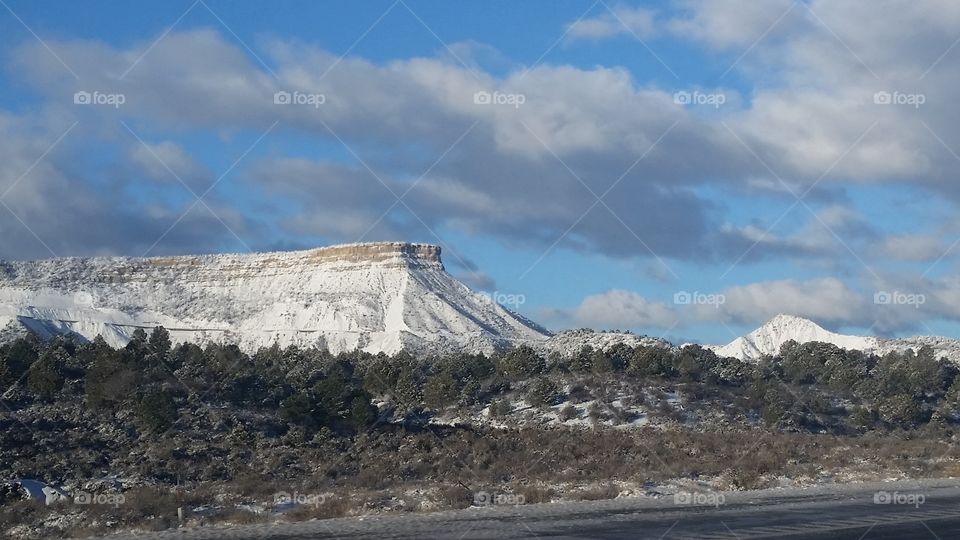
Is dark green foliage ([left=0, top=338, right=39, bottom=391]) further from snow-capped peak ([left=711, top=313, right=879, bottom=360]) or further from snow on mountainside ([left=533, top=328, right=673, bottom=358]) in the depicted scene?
snow-capped peak ([left=711, top=313, right=879, bottom=360])

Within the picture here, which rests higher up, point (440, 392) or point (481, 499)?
point (440, 392)

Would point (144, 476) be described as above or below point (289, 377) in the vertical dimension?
below

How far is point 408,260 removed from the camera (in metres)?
134

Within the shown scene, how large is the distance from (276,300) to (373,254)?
14.5 metres

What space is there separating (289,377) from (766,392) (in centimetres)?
2328

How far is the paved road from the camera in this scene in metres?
21.4

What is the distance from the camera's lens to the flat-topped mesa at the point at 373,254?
13400 centimetres

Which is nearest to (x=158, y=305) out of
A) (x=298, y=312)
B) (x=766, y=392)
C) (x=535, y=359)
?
(x=298, y=312)

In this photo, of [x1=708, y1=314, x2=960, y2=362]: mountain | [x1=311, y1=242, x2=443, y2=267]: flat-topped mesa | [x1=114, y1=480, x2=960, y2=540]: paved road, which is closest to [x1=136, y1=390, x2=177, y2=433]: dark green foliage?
[x1=114, y1=480, x2=960, y2=540]: paved road

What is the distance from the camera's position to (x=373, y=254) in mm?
134875

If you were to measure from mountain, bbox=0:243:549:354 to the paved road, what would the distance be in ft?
232

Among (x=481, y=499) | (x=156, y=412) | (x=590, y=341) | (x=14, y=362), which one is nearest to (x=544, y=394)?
(x=156, y=412)

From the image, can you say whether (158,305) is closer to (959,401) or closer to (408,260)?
(408,260)

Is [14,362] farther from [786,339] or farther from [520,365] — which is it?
[786,339]
